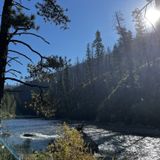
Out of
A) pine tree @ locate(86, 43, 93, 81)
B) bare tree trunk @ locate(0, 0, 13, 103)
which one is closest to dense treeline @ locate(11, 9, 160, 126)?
pine tree @ locate(86, 43, 93, 81)

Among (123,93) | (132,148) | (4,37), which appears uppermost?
(123,93)

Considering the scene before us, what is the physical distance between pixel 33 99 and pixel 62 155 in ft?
14.0

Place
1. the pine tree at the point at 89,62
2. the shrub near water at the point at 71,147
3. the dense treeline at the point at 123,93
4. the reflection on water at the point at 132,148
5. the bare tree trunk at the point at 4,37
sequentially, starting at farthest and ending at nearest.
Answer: the pine tree at the point at 89,62, the dense treeline at the point at 123,93, the reflection on water at the point at 132,148, the bare tree trunk at the point at 4,37, the shrub near water at the point at 71,147

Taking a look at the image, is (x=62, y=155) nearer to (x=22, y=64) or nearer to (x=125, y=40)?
(x=22, y=64)

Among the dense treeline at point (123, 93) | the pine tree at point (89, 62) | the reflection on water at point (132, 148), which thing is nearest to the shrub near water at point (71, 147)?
the reflection on water at point (132, 148)

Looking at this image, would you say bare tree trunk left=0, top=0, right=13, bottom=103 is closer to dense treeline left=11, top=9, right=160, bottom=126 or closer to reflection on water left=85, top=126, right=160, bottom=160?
reflection on water left=85, top=126, right=160, bottom=160

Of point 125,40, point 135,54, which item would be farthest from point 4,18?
point 135,54

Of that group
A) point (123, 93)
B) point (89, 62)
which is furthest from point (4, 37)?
point (89, 62)

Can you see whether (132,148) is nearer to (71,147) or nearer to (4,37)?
(4,37)

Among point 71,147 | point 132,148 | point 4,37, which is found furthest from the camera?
point 132,148

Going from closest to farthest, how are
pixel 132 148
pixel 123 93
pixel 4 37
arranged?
pixel 4 37 < pixel 132 148 < pixel 123 93

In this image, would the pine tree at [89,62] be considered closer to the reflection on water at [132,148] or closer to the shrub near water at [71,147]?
the reflection on water at [132,148]

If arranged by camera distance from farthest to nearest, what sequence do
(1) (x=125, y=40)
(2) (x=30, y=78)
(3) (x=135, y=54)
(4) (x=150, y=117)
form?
(3) (x=135, y=54)
(1) (x=125, y=40)
(4) (x=150, y=117)
(2) (x=30, y=78)

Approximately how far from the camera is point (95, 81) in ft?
385
